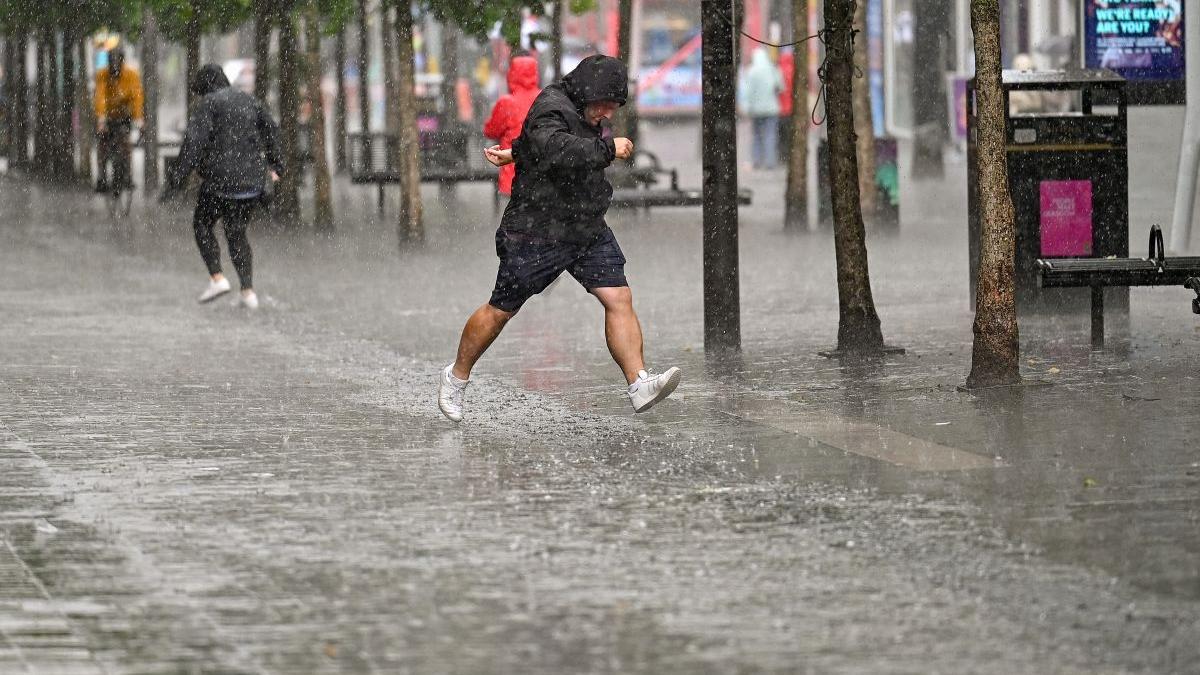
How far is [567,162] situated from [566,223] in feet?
1.24

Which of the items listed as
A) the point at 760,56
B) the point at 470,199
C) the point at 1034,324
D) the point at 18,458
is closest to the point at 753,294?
the point at 1034,324

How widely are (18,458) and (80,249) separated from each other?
1256cm

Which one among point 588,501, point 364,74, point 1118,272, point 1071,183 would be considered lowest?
point 588,501

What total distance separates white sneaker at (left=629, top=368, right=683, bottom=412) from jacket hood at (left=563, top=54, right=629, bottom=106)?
118cm

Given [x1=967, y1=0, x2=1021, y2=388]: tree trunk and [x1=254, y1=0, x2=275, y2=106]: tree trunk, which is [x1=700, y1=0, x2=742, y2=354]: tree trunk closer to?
[x1=967, y1=0, x2=1021, y2=388]: tree trunk

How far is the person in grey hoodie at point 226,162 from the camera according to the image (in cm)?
1587

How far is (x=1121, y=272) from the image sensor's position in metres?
11.7

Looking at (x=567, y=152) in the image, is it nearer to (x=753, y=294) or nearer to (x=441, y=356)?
(x=441, y=356)

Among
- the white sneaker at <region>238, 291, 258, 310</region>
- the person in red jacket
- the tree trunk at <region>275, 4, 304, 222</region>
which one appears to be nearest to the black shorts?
the person in red jacket

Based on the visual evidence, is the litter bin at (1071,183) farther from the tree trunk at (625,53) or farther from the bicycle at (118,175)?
the bicycle at (118,175)

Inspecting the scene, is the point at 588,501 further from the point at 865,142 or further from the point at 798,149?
the point at 798,149

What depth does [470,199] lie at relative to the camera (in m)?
29.2

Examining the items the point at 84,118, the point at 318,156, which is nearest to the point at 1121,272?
the point at 318,156

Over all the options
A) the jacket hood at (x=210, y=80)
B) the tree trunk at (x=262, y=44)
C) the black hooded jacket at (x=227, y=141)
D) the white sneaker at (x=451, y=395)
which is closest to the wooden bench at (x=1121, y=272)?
the white sneaker at (x=451, y=395)
